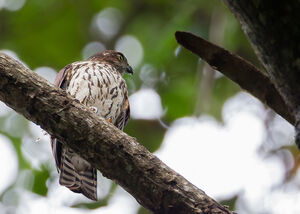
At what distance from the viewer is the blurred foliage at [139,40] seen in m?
7.44

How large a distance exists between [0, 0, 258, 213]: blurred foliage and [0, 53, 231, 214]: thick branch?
3792 mm

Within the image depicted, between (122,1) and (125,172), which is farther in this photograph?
(122,1)

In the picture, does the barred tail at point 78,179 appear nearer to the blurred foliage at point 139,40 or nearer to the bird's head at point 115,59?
the blurred foliage at point 139,40

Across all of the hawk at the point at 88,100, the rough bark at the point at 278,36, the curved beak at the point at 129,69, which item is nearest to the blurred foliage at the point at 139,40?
the curved beak at the point at 129,69

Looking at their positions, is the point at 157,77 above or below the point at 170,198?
above

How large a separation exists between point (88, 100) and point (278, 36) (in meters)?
4.29

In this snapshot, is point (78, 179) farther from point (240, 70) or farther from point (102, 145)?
point (240, 70)

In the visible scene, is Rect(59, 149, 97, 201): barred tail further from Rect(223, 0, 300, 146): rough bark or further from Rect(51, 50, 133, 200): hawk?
Rect(223, 0, 300, 146): rough bark

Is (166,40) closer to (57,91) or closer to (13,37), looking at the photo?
(13,37)

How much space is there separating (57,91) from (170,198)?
916 millimetres

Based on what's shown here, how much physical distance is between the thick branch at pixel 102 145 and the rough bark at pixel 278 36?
138cm

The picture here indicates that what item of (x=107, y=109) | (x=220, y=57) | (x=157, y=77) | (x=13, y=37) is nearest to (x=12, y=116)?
(x=13, y=37)

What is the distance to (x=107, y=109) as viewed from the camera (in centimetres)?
591

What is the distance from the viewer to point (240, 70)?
7.89ft
